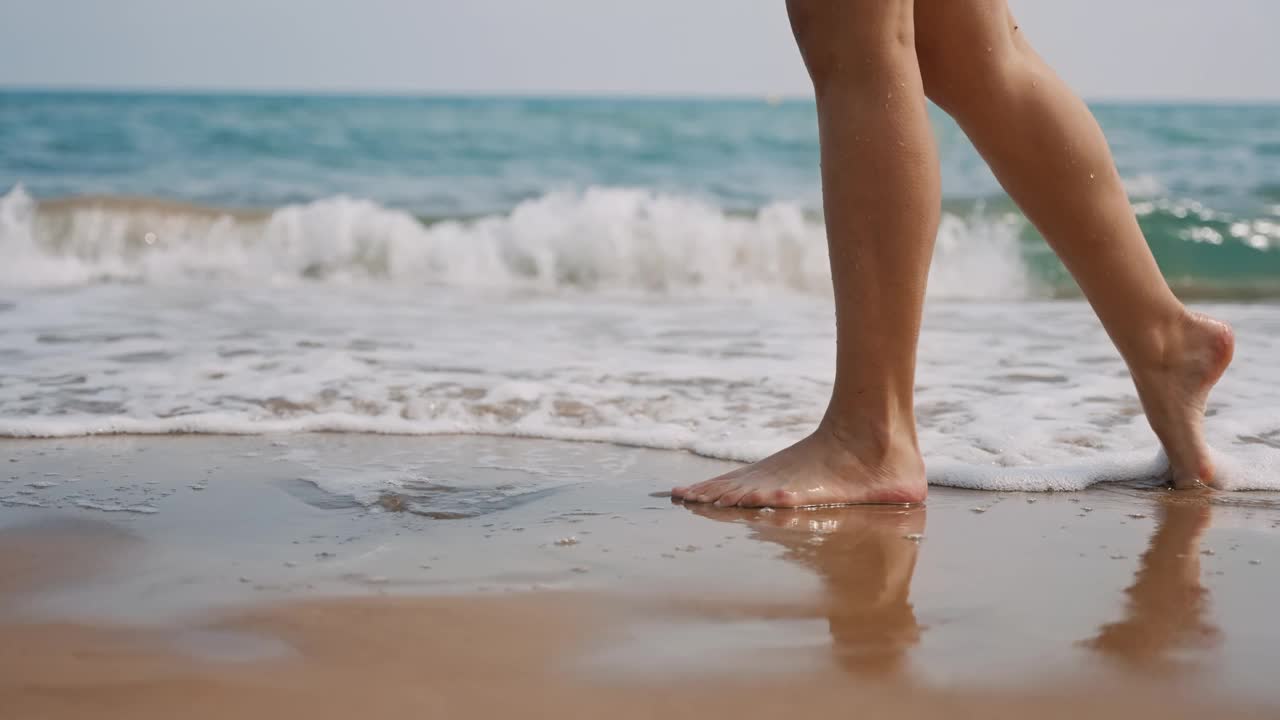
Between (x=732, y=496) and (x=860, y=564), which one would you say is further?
(x=732, y=496)

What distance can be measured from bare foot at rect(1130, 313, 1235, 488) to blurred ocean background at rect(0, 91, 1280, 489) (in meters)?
0.09

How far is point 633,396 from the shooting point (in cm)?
241

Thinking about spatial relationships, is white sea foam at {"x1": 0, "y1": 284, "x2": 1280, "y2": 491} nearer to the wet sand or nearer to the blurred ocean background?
the blurred ocean background

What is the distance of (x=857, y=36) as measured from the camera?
4.97 ft

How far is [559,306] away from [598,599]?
3.09m

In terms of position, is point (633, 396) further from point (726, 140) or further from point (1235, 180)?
point (726, 140)

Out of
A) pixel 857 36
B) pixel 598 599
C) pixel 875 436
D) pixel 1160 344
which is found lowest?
pixel 598 599

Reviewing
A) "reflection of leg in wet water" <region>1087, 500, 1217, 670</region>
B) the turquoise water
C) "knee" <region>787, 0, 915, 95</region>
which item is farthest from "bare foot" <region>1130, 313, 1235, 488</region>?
the turquoise water

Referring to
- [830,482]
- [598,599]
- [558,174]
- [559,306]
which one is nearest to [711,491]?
[830,482]

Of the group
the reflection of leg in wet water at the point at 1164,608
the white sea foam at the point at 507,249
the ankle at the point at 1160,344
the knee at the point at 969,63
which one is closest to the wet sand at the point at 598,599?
the reflection of leg in wet water at the point at 1164,608

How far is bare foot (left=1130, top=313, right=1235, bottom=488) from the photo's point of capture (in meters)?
1.75

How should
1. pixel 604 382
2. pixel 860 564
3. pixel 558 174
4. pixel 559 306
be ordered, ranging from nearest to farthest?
pixel 860 564 → pixel 604 382 → pixel 559 306 → pixel 558 174

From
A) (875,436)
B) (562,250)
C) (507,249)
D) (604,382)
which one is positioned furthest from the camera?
(507,249)

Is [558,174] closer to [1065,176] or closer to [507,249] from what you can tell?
[507,249]
